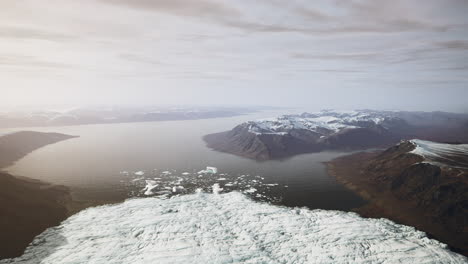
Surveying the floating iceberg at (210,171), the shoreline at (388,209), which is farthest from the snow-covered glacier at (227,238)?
the floating iceberg at (210,171)

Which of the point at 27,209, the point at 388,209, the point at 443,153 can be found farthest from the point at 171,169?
the point at 443,153

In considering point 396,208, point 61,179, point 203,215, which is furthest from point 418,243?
point 61,179

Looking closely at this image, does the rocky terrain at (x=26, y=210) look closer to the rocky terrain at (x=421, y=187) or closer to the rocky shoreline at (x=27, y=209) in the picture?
the rocky shoreline at (x=27, y=209)

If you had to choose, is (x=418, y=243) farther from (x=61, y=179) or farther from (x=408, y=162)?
(x=61, y=179)

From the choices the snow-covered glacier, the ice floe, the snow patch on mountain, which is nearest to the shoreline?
the snow-covered glacier

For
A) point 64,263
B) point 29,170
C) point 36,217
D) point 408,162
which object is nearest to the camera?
point 64,263

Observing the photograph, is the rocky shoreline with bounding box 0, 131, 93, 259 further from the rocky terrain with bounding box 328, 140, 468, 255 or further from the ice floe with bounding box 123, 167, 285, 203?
the rocky terrain with bounding box 328, 140, 468, 255
